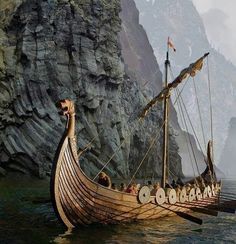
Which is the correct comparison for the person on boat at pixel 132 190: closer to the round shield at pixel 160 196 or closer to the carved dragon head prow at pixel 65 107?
the round shield at pixel 160 196

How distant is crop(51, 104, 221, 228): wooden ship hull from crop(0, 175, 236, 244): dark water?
54 centimetres

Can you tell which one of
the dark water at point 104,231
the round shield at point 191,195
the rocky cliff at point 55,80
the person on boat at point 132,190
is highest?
the rocky cliff at point 55,80

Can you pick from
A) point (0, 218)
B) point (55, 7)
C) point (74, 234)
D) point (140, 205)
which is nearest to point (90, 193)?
point (74, 234)

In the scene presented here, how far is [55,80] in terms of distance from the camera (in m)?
59.2

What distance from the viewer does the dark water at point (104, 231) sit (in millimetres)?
18406

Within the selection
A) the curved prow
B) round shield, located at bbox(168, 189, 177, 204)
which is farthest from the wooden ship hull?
round shield, located at bbox(168, 189, 177, 204)

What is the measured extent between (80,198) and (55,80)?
41045 mm

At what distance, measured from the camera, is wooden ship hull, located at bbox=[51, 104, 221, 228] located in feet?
62.8

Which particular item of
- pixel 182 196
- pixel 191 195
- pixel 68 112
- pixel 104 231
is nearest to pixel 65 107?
pixel 68 112

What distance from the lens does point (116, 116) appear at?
225ft

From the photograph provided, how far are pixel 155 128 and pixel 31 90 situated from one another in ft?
140

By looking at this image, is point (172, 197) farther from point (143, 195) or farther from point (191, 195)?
point (191, 195)

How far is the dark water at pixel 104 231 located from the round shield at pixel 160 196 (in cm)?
129

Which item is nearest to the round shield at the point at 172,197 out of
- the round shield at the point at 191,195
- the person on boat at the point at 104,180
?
the round shield at the point at 191,195
